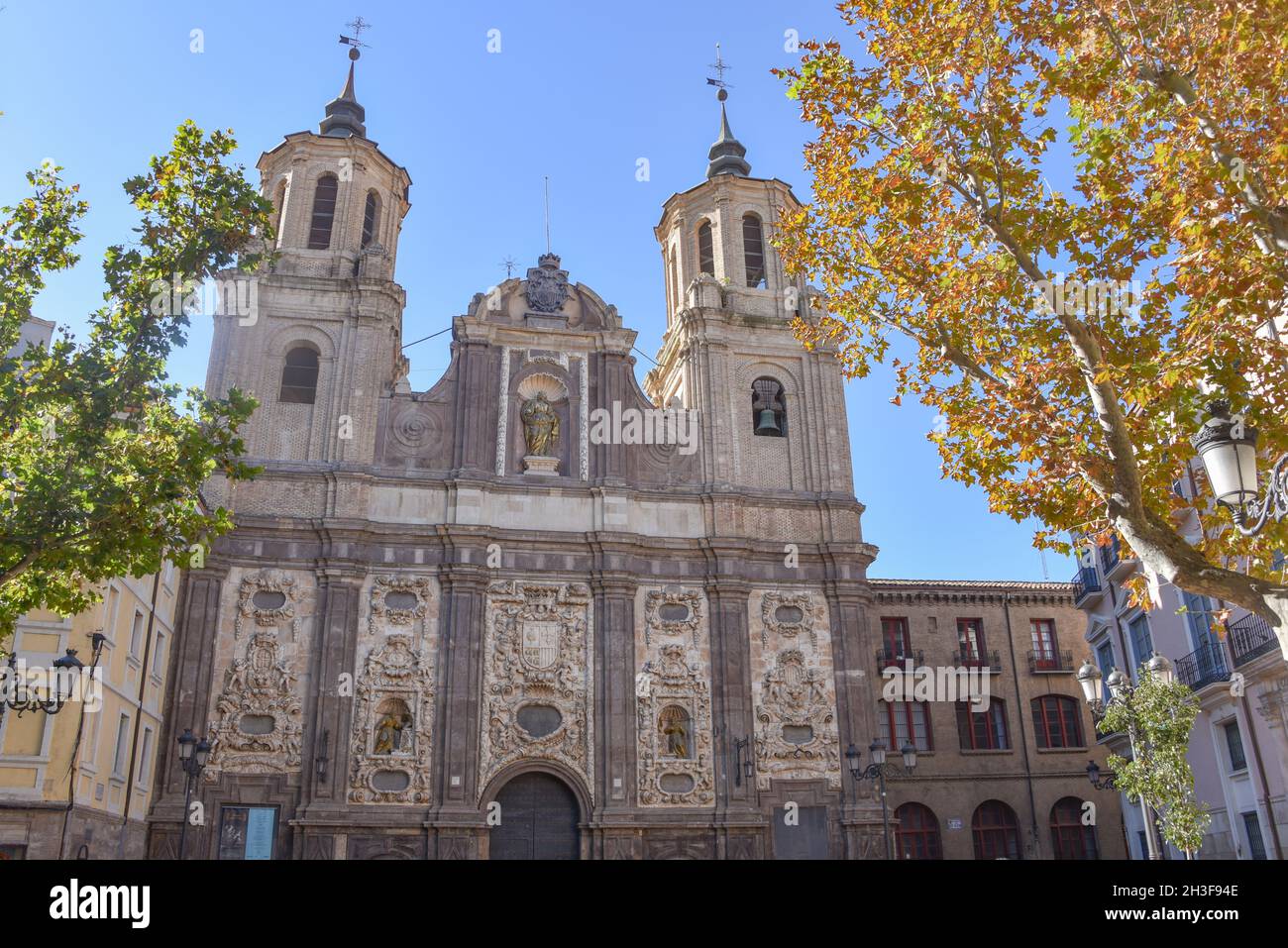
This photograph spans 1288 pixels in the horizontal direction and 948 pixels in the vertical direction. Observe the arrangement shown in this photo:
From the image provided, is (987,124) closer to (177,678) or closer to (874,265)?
(874,265)

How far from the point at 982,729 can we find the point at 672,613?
13.2m

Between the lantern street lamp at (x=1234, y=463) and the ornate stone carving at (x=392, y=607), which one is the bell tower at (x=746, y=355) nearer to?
the ornate stone carving at (x=392, y=607)

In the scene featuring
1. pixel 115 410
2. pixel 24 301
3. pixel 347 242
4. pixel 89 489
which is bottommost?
pixel 89 489

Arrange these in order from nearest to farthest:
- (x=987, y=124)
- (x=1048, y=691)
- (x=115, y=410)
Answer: (x=987, y=124) → (x=115, y=410) → (x=1048, y=691)

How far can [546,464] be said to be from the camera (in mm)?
31188

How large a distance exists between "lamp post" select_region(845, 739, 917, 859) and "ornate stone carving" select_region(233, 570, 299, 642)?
48.4 ft

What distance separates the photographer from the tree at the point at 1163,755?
19.8 m

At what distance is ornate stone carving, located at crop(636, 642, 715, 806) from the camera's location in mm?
27828

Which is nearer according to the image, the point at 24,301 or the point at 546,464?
the point at 24,301

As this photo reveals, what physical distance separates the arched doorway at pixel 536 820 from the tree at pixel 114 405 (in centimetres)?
1489

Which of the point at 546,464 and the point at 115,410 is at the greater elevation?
the point at 546,464

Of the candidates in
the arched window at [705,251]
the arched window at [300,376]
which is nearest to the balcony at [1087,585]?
the arched window at [705,251]
